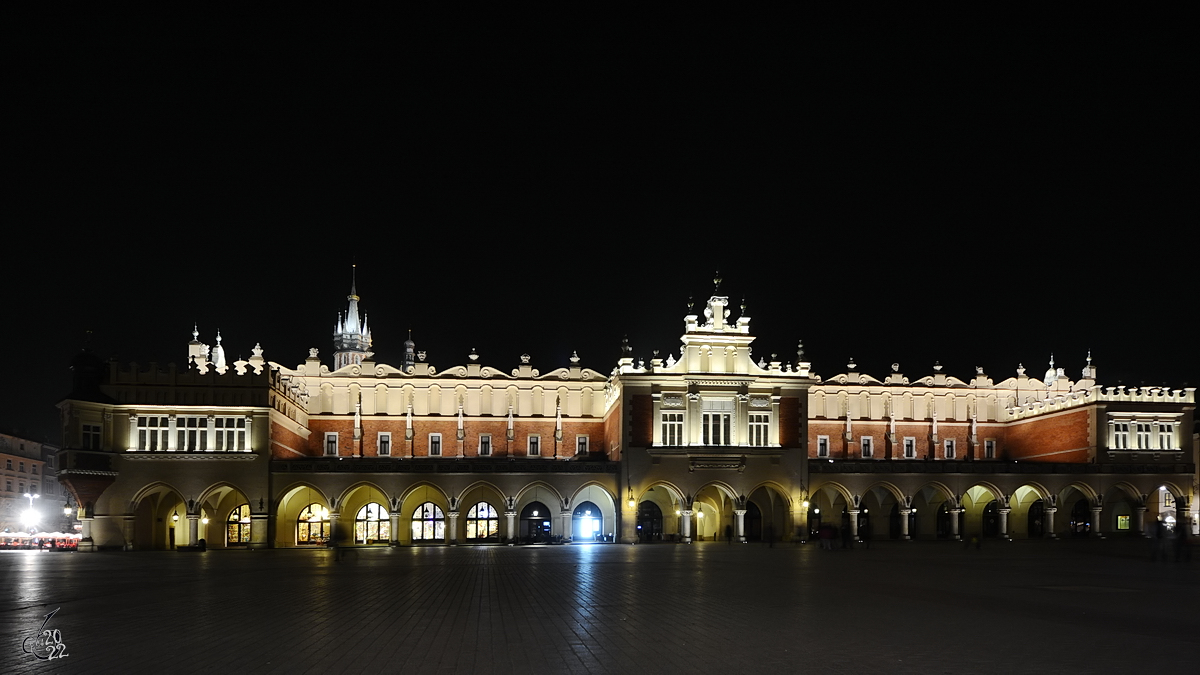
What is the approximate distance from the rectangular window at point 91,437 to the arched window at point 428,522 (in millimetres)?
20259

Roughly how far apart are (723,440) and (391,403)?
2417 centimetres

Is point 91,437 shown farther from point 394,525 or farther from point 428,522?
point 428,522

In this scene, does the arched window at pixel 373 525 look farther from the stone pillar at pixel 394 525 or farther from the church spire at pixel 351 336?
the church spire at pixel 351 336

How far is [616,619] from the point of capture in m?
20.1

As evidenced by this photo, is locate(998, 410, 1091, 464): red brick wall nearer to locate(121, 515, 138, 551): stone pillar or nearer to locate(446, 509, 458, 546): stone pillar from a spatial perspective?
locate(446, 509, 458, 546): stone pillar

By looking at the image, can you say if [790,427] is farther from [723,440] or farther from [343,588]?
[343,588]

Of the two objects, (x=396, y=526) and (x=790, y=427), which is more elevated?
(x=790, y=427)

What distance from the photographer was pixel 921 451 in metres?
85.4

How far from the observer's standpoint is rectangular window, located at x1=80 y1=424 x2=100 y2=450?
199ft

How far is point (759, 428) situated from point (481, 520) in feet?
62.7

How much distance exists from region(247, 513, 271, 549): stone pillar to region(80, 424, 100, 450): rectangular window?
914 cm

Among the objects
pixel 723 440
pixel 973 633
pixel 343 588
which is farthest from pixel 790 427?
pixel 973 633

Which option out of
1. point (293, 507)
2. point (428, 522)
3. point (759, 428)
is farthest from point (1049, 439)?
point (293, 507)

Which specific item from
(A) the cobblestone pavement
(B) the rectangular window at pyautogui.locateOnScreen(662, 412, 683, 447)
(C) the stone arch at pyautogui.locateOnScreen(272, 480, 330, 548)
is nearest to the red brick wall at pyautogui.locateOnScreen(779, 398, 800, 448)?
(B) the rectangular window at pyautogui.locateOnScreen(662, 412, 683, 447)
